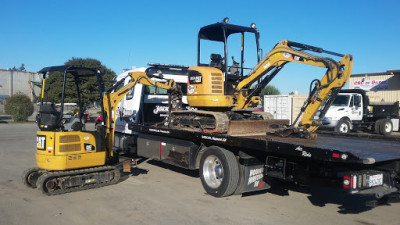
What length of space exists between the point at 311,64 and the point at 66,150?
17.6ft

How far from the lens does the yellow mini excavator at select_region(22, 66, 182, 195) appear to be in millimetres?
7020

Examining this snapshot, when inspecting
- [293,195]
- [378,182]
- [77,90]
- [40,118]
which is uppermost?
[77,90]

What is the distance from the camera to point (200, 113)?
26.8 feet

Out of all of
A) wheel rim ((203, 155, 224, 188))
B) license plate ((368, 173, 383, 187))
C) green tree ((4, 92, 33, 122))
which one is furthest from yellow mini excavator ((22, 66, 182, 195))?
green tree ((4, 92, 33, 122))

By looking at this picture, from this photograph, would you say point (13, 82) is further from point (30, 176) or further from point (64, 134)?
point (64, 134)

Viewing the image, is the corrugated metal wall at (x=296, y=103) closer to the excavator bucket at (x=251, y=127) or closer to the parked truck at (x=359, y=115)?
the parked truck at (x=359, y=115)

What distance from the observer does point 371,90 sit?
3112 centimetres

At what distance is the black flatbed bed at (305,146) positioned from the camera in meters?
4.96

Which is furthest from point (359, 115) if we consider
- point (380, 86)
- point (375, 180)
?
point (375, 180)

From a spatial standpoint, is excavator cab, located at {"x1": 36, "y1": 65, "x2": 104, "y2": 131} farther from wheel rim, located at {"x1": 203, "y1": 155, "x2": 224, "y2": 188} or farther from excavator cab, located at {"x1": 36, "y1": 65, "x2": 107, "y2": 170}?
wheel rim, located at {"x1": 203, "y1": 155, "x2": 224, "y2": 188}

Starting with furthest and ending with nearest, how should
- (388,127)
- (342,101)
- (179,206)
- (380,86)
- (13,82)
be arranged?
(13,82)
(380,86)
(388,127)
(342,101)
(179,206)

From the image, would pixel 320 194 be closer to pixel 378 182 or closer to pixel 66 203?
pixel 378 182

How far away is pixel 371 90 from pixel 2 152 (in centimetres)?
2894

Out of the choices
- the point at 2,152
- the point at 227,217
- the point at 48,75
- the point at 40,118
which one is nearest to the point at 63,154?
the point at 40,118
